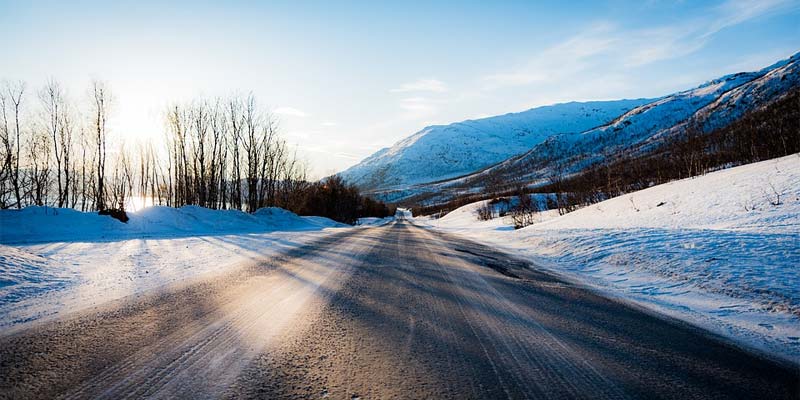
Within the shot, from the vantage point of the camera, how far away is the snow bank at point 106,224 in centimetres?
1130

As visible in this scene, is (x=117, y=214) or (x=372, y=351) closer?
(x=372, y=351)

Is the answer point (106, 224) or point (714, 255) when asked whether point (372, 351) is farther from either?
point (106, 224)

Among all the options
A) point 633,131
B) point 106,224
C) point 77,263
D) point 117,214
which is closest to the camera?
point 77,263

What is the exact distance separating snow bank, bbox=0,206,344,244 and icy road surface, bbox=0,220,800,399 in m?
10.1

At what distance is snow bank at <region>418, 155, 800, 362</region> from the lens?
→ 12.6 ft

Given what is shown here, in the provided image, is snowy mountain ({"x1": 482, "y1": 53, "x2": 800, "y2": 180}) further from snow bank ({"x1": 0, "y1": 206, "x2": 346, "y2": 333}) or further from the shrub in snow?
snow bank ({"x1": 0, "y1": 206, "x2": 346, "y2": 333})

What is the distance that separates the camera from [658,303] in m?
4.47

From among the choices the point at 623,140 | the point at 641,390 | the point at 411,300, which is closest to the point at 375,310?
the point at 411,300

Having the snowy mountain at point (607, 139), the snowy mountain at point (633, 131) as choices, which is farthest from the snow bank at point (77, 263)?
the snowy mountain at point (633, 131)

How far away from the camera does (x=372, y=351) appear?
2641 millimetres

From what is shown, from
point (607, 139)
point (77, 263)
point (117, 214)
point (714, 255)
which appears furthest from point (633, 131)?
point (77, 263)

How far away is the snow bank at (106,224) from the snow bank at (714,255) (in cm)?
1392

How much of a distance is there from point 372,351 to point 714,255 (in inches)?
238

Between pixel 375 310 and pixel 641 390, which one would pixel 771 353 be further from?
pixel 375 310
